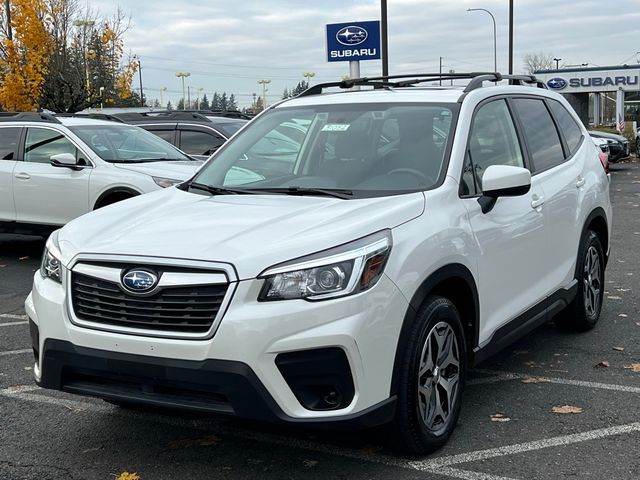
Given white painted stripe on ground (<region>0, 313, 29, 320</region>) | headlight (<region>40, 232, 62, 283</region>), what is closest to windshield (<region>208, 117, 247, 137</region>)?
white painted stripe on ground (<region>0, 313, 29, 320</region>)

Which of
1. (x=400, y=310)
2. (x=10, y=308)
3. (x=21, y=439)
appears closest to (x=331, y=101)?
(x=400, y=310)

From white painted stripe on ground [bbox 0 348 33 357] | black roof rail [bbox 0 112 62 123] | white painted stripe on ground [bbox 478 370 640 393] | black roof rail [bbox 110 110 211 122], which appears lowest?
white painted stripe on ground [bbox 478 370 640 393]

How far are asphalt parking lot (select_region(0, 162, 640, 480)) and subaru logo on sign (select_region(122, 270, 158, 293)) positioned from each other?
0.85 metres

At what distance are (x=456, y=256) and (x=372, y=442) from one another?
105 cm

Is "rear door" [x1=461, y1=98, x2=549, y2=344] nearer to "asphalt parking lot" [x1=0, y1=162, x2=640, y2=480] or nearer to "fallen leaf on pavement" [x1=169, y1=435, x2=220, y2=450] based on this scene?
"asphalt parking lot" [x1=0, y1=162, x2=640, y2=480]

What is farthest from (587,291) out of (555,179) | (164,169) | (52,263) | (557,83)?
(557,83)

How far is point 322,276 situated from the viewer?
11.1ft

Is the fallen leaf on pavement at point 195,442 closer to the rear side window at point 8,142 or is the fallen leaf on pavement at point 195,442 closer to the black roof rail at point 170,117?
the rear side window at point 8,142

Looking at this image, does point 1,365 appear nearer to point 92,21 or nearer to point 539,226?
point 539,226

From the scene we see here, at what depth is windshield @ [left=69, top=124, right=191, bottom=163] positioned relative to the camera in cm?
969

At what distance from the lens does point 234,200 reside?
4.34 meters

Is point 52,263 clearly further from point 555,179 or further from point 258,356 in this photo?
point 555,179

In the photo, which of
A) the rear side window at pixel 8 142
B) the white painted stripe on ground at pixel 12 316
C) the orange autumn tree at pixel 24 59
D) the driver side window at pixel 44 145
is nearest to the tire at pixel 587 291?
the white painted stripe on ground at pixel 12 316

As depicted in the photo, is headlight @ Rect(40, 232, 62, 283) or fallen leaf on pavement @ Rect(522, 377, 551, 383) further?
fallen leaf on pavement @ Rect(522, 377, 551, 383)
